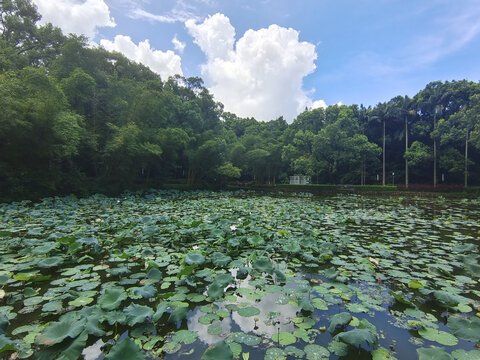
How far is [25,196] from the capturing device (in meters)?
10.1

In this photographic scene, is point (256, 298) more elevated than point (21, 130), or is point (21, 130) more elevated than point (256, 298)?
point (21, 130)

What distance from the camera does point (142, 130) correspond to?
18266 mm

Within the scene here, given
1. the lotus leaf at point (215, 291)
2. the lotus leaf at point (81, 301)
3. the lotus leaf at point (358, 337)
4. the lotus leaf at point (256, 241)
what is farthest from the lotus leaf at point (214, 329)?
the lotus leaf at point (256, 241)

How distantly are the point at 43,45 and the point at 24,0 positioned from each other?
439 centimetres

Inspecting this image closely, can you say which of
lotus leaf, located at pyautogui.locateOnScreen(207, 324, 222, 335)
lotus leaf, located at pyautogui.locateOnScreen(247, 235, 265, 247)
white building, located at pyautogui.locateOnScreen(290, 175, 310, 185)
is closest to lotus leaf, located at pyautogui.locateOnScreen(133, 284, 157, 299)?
lotus leaf, located at pyautogui.locateOnScreen(207, 324, 222, 335)

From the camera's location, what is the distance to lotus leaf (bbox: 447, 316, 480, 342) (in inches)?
64.2

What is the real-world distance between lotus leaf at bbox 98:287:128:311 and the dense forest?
441 inches

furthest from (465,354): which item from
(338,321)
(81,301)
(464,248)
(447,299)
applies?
(81,301)

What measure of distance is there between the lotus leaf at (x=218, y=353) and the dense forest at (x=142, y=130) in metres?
12.4

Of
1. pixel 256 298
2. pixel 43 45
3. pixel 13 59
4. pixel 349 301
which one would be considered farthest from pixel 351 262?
pixel 43 45

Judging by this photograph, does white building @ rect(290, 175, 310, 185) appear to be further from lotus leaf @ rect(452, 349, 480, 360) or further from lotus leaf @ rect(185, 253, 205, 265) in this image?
lotus leaf @ rect(452, 349, 480, 360)

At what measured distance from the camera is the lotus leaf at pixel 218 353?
1340 millimetres

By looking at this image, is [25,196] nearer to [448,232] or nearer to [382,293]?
[382,293]

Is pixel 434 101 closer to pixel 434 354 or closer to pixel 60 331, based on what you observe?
pixel 434 354
